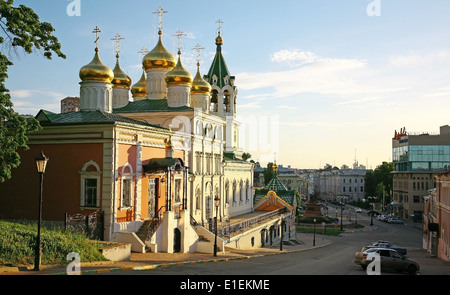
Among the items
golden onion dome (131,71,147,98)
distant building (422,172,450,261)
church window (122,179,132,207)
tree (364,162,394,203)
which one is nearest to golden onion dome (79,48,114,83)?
church window (122,179,132,207)

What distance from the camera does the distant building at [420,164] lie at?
75438 millimetres

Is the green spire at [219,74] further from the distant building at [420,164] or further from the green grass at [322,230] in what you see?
the distant building at [420,164]

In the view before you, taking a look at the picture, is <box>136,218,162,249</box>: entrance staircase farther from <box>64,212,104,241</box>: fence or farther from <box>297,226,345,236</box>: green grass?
<box>297,226,345,236</box>: green grass

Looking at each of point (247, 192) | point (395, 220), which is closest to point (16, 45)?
point (247, 192)

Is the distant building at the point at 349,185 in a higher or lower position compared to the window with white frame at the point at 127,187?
lower

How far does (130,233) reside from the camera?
846 inches

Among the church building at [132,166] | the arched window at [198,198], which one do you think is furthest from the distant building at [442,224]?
the arched window at [198,198]

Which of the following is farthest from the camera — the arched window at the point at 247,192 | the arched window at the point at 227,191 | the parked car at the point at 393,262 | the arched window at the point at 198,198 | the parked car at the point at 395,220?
the parked car at the point at 395,220

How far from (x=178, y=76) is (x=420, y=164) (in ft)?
183

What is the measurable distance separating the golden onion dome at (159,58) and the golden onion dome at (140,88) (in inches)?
163

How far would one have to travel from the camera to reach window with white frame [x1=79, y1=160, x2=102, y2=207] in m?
22.2
